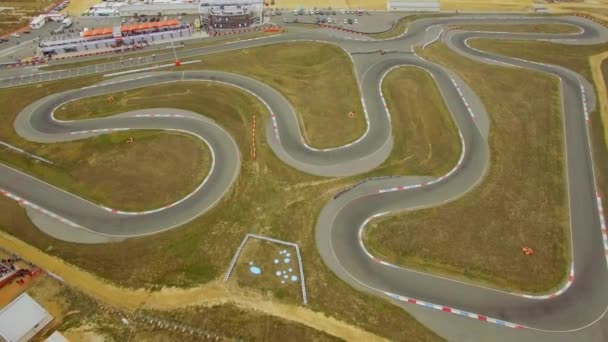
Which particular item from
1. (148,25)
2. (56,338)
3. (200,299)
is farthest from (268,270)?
(148,25)

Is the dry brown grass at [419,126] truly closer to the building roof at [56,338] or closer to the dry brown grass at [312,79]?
the dry brown grass at [312,79]

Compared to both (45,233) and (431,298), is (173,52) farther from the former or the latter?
(431,298)

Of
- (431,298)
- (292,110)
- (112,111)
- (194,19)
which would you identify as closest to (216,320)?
(431,298)

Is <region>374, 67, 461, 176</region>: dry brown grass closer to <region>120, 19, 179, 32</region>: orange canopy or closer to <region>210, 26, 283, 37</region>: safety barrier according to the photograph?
<region>210, 26, 283, 37</region>: safety barrier

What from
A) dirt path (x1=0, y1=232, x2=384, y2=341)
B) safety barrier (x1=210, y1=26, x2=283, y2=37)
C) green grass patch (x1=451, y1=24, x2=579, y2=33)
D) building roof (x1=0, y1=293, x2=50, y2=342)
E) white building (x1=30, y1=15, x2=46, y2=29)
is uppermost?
white building (x1=30, y1=15, x2=46, y2=29)

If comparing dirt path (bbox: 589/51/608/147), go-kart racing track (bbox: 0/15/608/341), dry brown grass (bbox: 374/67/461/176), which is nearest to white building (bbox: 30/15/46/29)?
go-kart racing track (bbox: 0/15/608/341)

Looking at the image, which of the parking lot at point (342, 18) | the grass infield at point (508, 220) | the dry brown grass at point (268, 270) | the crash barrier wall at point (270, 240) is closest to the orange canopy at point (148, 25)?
the parking lot at point (342, 18)
